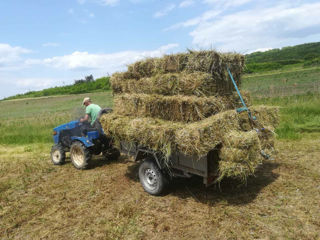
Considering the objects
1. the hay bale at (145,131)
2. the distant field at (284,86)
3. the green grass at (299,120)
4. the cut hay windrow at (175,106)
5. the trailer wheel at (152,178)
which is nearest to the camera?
the hay bale at (145,131)

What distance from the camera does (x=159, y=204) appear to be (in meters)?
4.74

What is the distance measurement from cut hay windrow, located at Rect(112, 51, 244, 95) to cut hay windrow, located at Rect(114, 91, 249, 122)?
35 centimetres

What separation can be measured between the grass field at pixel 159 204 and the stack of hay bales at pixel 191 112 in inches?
30.1

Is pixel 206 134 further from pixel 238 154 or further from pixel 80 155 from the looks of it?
pixel 80 155

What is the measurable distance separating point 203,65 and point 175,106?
0.96 metres

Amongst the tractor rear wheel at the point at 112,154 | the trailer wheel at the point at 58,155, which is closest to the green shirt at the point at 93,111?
the tractor rear wheel at the point at 112,154

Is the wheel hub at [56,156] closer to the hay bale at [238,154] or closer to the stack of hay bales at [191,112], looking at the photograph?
the stack of hay bales at [191,112]

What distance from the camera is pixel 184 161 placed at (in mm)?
4523

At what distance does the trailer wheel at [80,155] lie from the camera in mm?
6939

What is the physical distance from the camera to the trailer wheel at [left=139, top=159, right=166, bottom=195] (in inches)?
194

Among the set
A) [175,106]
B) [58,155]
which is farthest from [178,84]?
[58,155]

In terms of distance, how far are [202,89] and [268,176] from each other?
2496 mm

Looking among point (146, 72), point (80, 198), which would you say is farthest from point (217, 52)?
point (80, 198)

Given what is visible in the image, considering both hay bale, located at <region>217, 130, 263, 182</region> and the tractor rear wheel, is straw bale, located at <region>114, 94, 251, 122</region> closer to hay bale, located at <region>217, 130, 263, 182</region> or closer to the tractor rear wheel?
hay bale, located at <region>217, 130, 263, 182</region>
